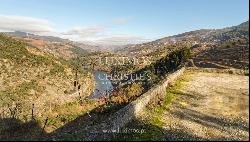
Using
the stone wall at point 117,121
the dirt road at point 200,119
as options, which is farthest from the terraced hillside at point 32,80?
the stone wall at point 117,121

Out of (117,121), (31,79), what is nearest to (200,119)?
(117,121)

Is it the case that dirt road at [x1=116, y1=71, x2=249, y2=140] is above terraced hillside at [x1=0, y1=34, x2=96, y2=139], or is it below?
above

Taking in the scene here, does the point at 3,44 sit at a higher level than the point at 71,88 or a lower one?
higher

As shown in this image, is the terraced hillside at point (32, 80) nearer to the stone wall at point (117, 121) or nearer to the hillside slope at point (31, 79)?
the hillside slope at point (31, 79)

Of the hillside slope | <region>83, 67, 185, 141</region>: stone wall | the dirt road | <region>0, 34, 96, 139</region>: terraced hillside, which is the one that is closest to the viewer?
<region>83, 67, 185, 141</region>: stone wall

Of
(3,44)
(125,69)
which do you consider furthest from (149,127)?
(125,69)

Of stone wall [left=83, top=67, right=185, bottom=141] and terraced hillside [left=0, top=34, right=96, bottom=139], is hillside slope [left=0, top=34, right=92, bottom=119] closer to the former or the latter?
terraced hillside [left=0, top=34, right=96, bottom=139]

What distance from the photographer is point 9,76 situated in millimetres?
107312

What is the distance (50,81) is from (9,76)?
17298 mm

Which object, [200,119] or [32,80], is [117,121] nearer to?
[200,119]

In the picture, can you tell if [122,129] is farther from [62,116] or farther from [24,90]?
[24,90]

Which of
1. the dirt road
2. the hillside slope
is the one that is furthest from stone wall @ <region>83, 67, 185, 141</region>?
the hillside slope

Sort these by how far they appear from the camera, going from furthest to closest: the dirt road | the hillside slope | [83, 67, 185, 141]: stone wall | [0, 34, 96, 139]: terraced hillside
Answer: the hillside slope, [0, 34, 96, 139]: terraced hillside, the dirt road, [83, 67, 185, 141]: stone wall

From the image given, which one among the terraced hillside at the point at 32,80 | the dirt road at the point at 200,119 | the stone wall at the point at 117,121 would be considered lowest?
the terraced hillside at the point at 32,80
